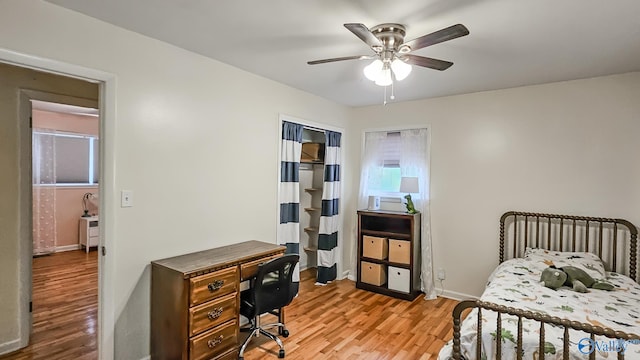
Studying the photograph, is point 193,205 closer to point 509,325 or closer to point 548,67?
point 509,325

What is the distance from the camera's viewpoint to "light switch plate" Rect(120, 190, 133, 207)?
7.54 ft

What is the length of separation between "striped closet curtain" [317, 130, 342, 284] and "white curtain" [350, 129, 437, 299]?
45cm

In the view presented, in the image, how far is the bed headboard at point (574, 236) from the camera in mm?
3010

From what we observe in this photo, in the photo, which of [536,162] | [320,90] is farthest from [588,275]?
[320,90]

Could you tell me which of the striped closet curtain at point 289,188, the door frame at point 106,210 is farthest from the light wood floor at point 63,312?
the striped closet curtain at point 289,188

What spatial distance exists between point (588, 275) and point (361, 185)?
266 cm

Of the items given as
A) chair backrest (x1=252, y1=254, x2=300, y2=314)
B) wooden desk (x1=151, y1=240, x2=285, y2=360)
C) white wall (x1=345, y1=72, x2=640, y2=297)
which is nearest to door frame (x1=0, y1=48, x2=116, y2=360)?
wooden desk (x1=151, y1=240, x2=285, y2=360)

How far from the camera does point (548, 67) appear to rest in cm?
289

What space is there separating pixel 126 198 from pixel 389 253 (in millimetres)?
3024

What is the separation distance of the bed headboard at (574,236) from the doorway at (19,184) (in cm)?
435

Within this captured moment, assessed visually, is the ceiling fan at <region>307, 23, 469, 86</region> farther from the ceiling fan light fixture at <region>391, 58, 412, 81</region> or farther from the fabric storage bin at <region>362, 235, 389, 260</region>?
the fabric storage bin at <region>362, 235, 389, 260</region>

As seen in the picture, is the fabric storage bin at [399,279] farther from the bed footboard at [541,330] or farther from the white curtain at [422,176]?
the bed footboard at [541,330]

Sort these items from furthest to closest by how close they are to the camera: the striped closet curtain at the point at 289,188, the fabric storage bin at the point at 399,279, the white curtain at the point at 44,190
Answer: the white curtain at the point at 44,190, the fabric storage bin at the point at 399,279, the striped closet curtain at the point at 289,188

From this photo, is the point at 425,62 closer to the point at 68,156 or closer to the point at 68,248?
the point at 68,156
